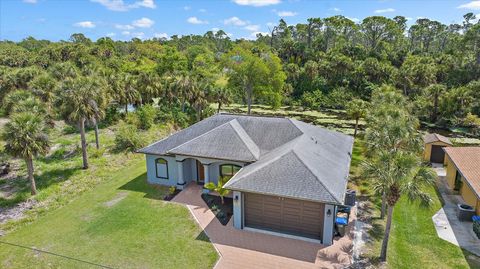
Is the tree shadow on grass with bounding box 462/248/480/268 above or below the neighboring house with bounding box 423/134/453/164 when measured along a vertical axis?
below

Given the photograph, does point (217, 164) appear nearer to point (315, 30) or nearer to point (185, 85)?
point (185, 85)

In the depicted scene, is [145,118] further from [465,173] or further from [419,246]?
[465,173]

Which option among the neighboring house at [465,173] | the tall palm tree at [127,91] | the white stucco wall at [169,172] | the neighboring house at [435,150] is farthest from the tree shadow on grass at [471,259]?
the tall palm tree at [127,91]

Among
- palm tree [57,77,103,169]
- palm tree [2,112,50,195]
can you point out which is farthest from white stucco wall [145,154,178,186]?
palm tree [2,112,50,195]

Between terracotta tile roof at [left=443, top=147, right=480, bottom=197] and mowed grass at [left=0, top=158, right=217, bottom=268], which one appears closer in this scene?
mowed grass at [left=0, top=158, right=217, bottom=268]

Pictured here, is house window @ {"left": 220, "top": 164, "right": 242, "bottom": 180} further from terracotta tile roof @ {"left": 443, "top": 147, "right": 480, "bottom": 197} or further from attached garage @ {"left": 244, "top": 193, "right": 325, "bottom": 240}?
terracotta tile roof @ {"left": 443, "top": 147, "right": 480, "bottom": 197}

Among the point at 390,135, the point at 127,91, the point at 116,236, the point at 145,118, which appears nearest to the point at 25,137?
the point at 116,236

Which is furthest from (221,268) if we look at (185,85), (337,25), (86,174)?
(337,25)
